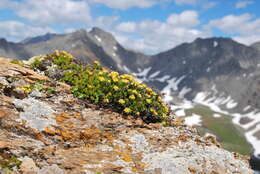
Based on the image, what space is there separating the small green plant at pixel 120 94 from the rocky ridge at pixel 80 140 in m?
0.46

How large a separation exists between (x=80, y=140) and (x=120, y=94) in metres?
3.33

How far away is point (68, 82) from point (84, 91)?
1.78 meters

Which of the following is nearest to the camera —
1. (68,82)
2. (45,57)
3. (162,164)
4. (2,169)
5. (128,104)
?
(2,169)

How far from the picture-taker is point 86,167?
33.2ft

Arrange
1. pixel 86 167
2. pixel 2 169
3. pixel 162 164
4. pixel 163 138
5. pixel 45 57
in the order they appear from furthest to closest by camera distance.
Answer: pixel 45 57, pixel 163 138, pixel 162 164, pixel 86 167, pixel 2 169

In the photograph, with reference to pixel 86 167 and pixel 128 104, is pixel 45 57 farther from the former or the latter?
pixel 86 167

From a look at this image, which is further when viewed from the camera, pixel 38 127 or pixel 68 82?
pixel 68 82

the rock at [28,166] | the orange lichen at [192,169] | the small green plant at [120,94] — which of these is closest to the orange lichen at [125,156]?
the orange lichen at [192,169]

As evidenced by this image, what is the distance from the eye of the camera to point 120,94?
13.9 metres

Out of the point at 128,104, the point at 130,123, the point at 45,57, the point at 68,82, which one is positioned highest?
the point at 45,57

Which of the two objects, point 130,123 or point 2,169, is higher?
point 130,123

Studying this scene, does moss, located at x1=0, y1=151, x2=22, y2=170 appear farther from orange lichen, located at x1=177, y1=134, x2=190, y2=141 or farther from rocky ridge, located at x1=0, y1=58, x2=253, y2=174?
orange lichen, located at x1=177, y1=134, x2=190, y2=141

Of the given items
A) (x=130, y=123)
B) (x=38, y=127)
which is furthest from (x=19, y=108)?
(x=130, y=123)

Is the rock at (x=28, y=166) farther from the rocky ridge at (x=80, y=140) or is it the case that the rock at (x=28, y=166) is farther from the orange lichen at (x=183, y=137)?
the orange lichen at (x=183, y=137)
